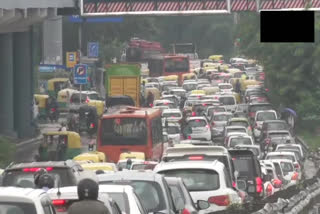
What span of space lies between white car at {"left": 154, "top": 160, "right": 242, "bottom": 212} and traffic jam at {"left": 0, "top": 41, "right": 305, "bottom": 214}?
2 centimetres

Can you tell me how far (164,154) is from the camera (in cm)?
2508

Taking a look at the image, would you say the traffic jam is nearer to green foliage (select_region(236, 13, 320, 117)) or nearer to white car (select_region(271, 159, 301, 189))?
white car (select_region(271, 159, 301, 189))

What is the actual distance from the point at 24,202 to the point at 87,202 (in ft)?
2.59

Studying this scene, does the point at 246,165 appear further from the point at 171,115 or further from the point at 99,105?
the point at 99,105

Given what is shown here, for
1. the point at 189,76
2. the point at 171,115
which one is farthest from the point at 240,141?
the point at 189,76

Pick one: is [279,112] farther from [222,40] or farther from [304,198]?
[222,40]

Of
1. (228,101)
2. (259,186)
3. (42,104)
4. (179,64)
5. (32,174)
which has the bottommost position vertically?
(42,104)

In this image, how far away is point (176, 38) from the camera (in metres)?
144

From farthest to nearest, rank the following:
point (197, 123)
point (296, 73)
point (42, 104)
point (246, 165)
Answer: point (42, 104)
point (296, 73)
point (197, 123)
point (246, 165)

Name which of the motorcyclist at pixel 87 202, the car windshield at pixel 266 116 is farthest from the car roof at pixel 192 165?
the car windshield at pixel 266 116

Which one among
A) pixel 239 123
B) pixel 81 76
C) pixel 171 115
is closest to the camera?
pixel 81 76

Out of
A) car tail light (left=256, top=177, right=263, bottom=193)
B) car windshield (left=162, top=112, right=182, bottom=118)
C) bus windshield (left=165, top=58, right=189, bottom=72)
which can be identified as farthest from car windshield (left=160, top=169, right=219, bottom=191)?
bus windshield (left=165, top=58, right=189, bottom=72)

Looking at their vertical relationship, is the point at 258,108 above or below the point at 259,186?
below

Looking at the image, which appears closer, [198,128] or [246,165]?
[246,165]
